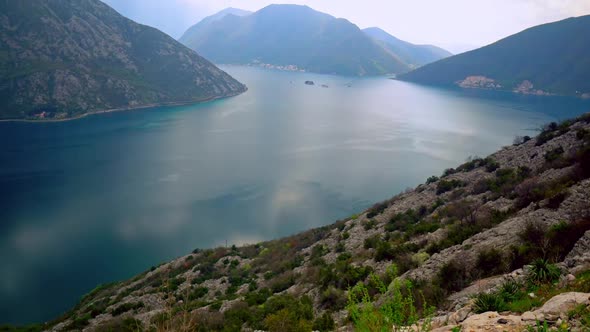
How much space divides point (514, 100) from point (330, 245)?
178m

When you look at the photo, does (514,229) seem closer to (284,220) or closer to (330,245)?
(330,245)

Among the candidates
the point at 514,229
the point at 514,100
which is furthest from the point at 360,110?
the point at 514,229

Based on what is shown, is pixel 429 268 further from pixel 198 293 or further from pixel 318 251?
pixel 198 293

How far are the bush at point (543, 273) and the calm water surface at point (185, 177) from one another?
38.4 metres

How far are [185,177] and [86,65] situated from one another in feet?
368

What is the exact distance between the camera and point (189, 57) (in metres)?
181

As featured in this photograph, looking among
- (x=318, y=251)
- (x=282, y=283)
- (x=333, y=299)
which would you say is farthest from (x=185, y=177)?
(x=333, y=299)

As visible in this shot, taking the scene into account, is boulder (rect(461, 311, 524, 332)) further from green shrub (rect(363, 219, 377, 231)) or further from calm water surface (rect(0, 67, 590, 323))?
calm water surface (rect(0, 67, 590, 323))

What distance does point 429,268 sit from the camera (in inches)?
491

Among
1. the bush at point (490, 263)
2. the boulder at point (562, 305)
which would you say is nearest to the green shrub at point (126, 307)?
the bush at point (490, 263)

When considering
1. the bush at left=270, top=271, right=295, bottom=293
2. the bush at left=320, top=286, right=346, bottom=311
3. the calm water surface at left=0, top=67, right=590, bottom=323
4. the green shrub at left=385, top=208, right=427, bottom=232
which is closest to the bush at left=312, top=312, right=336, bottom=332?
the bush at left=320, top=286, right=346, bottom=311

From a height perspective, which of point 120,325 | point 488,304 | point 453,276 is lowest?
point 120,325

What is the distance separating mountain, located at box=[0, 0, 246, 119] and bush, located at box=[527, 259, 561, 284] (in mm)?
135641

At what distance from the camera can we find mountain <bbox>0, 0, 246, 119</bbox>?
384 feet
